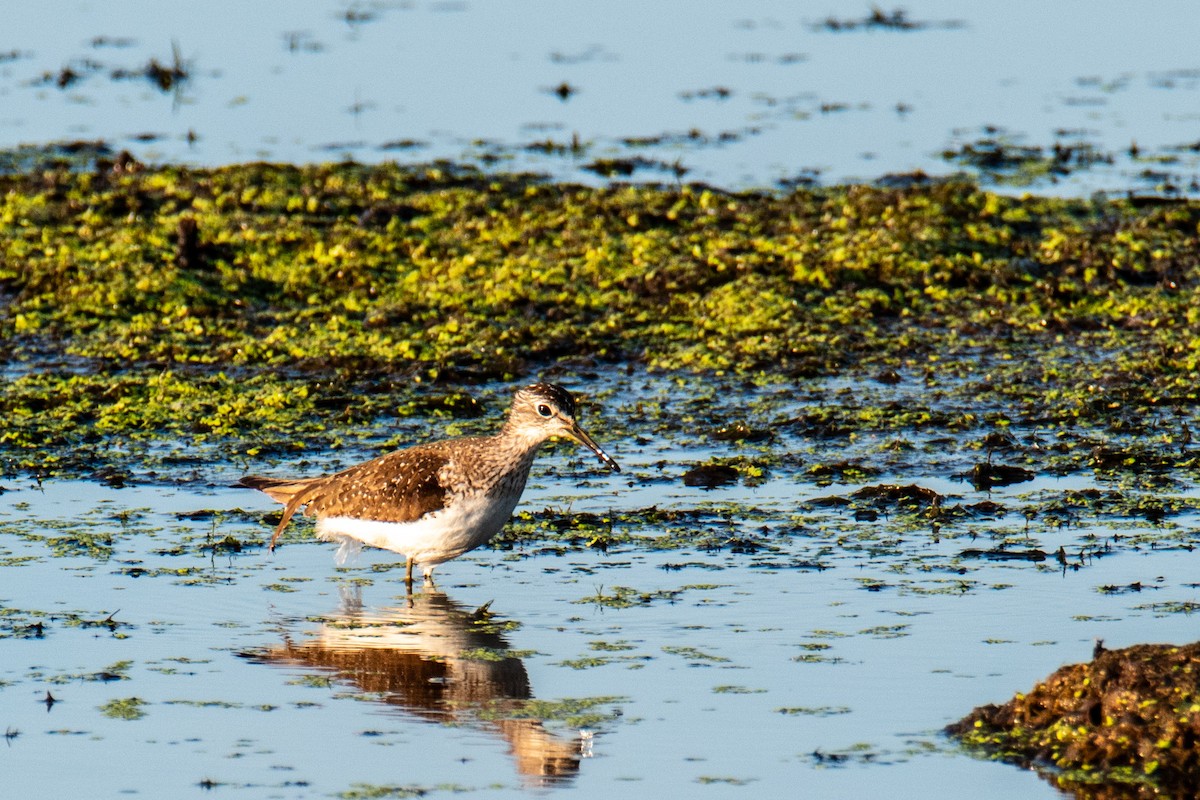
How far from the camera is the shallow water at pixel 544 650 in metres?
6.93

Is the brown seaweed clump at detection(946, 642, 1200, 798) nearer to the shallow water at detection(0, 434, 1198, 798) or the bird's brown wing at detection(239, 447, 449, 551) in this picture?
the shallow water at detection(0, 434, 1198, 798)

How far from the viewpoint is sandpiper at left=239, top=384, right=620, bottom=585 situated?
9336 mm

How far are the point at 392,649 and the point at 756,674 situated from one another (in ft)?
5.51

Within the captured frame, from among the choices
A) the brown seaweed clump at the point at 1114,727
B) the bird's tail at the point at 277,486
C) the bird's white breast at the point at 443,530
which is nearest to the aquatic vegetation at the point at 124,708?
the bird's white breast at the point at 443,530

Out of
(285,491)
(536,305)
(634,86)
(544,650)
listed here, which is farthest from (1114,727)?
(634,86)

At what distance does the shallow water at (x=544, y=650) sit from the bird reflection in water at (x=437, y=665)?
0.02 meters

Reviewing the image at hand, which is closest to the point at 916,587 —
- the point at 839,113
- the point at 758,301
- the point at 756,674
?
the point at 756,674

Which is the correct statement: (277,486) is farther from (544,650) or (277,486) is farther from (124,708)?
(124,708)

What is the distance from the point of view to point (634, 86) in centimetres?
2266

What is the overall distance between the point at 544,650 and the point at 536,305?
6126mm

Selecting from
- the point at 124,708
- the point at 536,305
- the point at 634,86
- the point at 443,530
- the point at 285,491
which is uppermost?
the point at 634,86

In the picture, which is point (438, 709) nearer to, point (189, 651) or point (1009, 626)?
point (189, 651)

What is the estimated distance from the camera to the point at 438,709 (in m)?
7.63

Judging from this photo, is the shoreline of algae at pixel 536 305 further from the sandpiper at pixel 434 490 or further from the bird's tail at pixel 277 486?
the sandpiper at pixel 434 490
